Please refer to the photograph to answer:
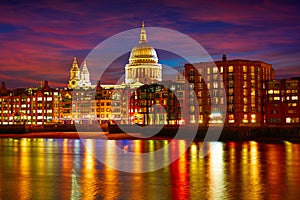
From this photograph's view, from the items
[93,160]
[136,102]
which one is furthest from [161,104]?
[93,160]

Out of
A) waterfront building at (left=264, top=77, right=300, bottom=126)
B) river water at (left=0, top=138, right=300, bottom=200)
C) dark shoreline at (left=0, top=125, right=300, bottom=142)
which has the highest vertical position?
waterfront building at (left=264, top=77, right=300, bottom=126)

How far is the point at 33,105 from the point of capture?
17712 centimetres

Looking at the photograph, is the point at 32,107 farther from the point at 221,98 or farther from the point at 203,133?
the point at 203,133

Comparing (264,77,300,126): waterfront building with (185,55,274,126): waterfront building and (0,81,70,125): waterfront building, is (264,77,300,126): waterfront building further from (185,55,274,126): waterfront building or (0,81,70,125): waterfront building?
(0,81,70,125): waterfront building

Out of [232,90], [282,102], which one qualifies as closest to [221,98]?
[232,90]

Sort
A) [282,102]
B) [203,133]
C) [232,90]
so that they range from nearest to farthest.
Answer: [203,133]
[282,102]
[232,90]

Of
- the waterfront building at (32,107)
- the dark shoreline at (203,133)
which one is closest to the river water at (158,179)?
the dark shoreline at (203,133)

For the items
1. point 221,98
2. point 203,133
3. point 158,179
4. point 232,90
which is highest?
point 232,90

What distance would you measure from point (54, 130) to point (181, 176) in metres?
93.2

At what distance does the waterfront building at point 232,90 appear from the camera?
5069 inches

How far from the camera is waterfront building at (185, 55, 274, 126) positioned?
129 m

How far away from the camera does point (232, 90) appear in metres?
130

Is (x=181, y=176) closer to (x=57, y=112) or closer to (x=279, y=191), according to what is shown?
(x=279, y=191)

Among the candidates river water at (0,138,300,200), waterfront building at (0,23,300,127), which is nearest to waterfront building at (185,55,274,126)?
waterfront building at (0,23,300,127)
